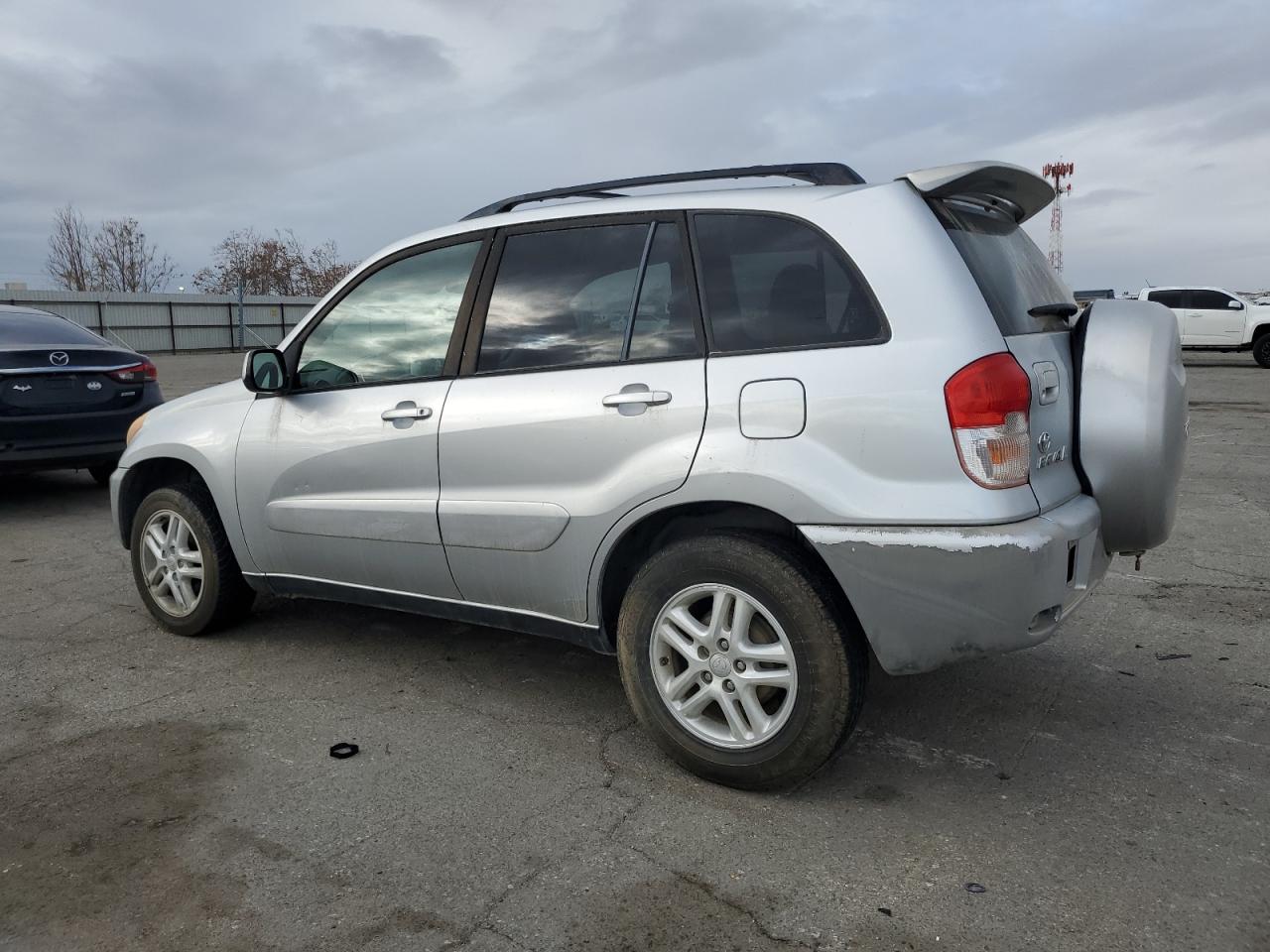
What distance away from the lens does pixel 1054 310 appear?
127 inches

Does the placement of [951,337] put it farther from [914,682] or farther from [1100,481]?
[914,682]

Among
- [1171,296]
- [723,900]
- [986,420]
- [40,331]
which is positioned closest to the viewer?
[723,900]

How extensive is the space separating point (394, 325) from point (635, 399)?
4.07 feet

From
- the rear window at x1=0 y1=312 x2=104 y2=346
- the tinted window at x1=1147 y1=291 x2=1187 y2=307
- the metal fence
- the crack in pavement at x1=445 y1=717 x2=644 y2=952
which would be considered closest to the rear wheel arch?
the crack in pavement at x1=445 y1=717 x2=644 y2=952

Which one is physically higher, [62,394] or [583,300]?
[583,300]

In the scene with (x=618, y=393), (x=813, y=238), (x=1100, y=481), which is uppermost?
(x=813, y=238)

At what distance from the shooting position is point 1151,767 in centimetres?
320

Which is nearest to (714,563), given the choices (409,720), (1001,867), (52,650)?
(1001,867)

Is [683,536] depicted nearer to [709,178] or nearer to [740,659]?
[740,659]

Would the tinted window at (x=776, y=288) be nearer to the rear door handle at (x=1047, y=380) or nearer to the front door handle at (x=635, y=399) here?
the front door handle at (x=635, y=399)

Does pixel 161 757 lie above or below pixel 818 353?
below

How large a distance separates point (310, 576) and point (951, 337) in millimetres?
2688

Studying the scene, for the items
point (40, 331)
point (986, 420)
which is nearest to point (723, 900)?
point (986, 420)

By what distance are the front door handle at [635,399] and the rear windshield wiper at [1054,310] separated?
1151 mm
